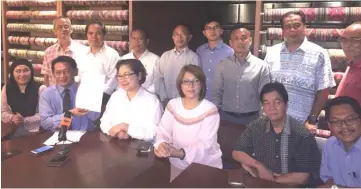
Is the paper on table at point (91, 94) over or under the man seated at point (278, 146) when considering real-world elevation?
over

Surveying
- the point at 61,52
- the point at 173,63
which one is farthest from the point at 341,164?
the point at 61,52

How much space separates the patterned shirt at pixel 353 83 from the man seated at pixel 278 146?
2.42 feet

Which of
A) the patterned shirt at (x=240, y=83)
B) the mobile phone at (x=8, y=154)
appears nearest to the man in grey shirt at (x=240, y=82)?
the patterned shirt at (x=240, y=83)

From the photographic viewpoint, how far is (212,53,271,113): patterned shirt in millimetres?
3023

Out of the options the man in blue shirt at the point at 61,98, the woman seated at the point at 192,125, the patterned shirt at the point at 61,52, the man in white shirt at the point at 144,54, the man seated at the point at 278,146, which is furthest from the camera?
the patterned shirt at the point at 61,52

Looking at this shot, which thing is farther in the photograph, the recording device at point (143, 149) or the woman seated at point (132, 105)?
the woman seated at point (132, 105)

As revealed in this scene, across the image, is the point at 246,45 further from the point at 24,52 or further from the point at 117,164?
the point at 24,52

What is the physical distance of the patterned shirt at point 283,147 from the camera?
76.6 inches

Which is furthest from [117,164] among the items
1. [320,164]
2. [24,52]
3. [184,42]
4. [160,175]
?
[24,52]

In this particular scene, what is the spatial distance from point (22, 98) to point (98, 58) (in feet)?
3.40

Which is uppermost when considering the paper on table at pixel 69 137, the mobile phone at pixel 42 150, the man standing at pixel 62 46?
the man standing at pixel 62 46

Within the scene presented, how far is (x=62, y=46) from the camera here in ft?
12.9

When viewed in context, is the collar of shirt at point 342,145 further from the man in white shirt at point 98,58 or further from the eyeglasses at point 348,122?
the man in white shirt at point 98,58

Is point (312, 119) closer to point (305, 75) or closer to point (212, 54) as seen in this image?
point (305, 75)
